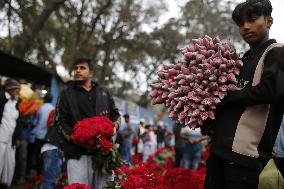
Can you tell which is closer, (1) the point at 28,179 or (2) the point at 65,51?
(1) the point at 28,179

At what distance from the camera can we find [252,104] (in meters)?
2.91

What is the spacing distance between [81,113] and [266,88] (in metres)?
2.99

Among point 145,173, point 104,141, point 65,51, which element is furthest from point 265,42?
point 65,51

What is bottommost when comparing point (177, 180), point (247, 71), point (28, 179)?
point (28, 179)

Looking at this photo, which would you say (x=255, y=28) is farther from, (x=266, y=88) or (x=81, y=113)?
(x=81, y=113)

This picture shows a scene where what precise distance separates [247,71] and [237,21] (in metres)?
0.40

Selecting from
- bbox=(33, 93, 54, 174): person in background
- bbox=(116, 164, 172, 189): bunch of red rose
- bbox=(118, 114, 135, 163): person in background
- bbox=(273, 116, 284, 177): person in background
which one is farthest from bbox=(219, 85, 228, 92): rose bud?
bbox=(118, 114, 135, 163): person in background

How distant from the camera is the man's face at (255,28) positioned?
312cm

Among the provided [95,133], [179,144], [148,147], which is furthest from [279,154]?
[148,147]

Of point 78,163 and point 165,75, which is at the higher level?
point 165,75

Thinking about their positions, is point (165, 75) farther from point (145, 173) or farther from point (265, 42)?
point (145, 173)

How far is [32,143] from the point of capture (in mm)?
11148

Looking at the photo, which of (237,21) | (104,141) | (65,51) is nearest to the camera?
(237,21)

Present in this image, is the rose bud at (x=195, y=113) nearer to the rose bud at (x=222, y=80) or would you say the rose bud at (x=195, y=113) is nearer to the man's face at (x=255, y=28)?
the rose bud at (x=222, y=80)
